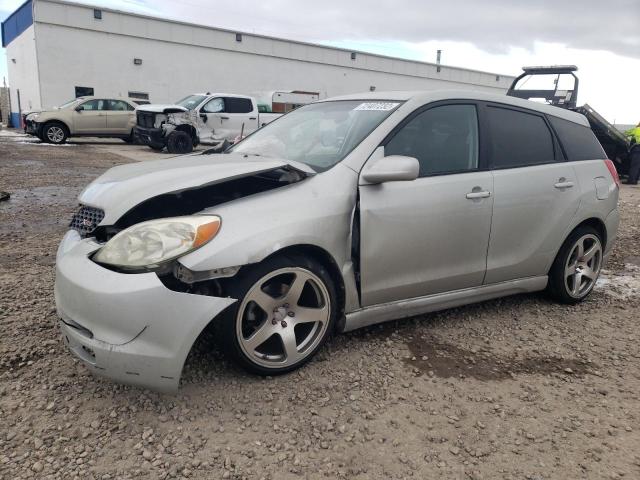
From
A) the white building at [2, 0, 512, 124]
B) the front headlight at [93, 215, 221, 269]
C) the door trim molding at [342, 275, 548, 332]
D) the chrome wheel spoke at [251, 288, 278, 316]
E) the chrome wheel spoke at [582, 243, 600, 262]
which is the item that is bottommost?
the door trim molding at [342, 275, 548, 332]

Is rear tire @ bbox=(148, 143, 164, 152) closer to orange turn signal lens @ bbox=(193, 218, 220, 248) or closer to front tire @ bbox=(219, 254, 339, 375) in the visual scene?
front tire @ bbox=(219, 254, 339, 375)

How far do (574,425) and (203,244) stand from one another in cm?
199

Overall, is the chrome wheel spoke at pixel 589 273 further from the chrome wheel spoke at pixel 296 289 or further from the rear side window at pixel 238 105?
the rear side window at pixel 238 105

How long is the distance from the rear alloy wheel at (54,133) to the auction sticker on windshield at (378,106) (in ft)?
56.6

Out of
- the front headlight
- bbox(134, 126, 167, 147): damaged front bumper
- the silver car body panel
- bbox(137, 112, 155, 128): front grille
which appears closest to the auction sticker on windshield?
the silver car body panel

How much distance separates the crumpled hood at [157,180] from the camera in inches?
102

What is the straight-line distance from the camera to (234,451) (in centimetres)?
221

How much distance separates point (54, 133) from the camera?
17.8m

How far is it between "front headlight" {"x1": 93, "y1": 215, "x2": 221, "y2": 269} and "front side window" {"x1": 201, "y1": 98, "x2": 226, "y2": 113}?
1522 cm

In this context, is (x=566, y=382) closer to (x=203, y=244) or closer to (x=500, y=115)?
(x=500, y=115)

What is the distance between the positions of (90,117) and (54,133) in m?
1.31

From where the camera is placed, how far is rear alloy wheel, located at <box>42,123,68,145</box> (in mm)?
17547

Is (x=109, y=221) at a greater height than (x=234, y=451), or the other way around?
(x=109, y=221)

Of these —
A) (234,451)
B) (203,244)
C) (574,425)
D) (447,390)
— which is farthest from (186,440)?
(574,425)
